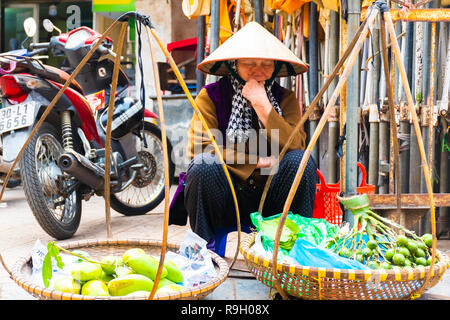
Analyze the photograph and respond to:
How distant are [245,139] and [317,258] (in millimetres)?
732

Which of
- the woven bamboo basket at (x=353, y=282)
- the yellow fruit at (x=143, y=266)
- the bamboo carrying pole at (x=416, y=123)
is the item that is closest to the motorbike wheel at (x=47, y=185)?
the yellow fruit at (x=143, y=266)

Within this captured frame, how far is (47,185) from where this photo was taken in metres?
2.54

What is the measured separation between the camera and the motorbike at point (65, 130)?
7.95 ft

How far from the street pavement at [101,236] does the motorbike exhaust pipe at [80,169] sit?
332 millimetres

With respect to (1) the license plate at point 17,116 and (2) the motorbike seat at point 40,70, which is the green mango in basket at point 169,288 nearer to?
(1) the license plate at point 17,116

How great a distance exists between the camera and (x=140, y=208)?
3.55 meters

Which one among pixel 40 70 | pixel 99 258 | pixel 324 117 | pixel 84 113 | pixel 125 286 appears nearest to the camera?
pixel 324 117

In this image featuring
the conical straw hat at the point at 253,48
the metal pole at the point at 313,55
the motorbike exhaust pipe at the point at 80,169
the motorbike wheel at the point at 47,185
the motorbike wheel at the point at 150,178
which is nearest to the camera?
the conical straw hat at the point at 253,48

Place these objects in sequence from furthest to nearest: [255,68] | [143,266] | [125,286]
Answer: [255,68]
[143,266]
[125,286]

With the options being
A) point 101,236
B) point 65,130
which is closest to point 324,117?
point 65,130

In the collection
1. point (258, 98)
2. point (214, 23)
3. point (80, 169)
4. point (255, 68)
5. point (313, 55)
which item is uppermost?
point (214, 23)

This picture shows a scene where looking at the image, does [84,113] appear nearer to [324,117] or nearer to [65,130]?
[65,130]

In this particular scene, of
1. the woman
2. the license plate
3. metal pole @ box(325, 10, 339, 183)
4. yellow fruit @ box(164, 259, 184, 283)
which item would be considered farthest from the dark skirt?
the license plate
